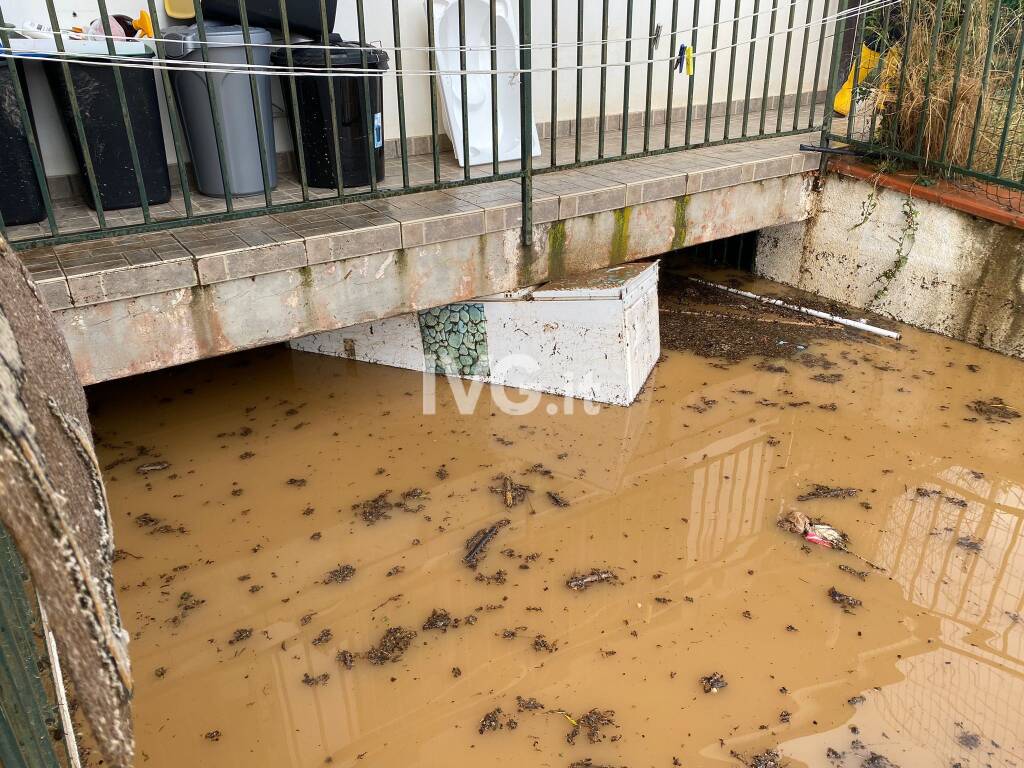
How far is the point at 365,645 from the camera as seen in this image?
287 cm

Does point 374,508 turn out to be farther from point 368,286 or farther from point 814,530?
point 814,530

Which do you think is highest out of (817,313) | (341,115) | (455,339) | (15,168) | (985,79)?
(985,79)

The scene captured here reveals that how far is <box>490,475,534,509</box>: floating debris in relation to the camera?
3594 mm

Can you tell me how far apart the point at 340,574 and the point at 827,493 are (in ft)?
6.97

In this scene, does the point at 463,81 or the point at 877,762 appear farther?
the point at 463,81

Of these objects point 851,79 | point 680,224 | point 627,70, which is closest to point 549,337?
point 680,224

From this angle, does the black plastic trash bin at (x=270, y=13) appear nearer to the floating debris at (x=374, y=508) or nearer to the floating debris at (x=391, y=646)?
the floating debris at (x=374, y=508)

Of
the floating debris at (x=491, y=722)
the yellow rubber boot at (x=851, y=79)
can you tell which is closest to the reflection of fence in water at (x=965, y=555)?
the floating debris at (x=491, y=722)

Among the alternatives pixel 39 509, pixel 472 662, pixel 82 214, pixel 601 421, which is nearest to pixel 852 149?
pixel 601 421

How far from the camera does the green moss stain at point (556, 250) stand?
430 centimetres

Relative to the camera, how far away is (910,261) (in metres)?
5.04

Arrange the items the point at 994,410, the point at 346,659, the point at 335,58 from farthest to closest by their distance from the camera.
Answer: the point at 994,410 < the point at 335,58 < the point at 346,659

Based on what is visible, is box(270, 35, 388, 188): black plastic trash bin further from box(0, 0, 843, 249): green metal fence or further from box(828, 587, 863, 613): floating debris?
box(828, 587, 863, 613): floating debris

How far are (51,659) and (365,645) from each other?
1.04 meters
